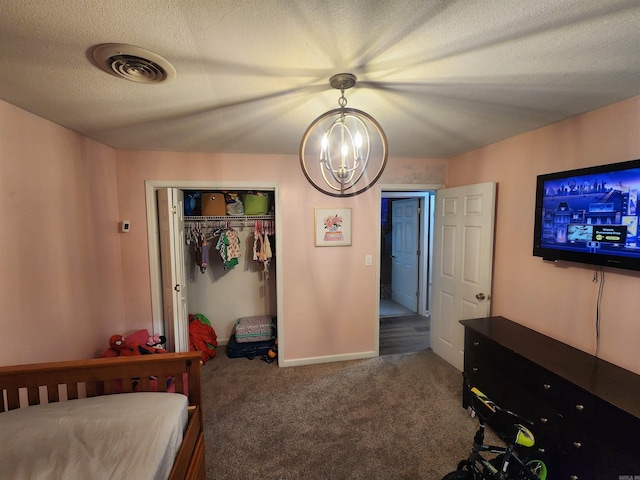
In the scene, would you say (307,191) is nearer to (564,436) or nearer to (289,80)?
(289,80)

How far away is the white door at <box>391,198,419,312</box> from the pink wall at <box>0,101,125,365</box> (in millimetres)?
4152

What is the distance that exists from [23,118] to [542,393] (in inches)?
139

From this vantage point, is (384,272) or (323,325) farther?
(384,272)

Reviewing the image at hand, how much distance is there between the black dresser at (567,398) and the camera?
1.30m

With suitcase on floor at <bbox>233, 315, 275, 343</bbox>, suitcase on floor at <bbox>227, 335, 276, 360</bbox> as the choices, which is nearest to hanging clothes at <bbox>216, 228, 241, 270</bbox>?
suitcase on floor at <bbox>233, 315, 275, 343</bbox>

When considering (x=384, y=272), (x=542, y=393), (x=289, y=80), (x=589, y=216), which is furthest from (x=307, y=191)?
(x=384, y=272)

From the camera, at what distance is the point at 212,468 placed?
1.80 meters

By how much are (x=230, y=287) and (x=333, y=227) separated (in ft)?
5.44

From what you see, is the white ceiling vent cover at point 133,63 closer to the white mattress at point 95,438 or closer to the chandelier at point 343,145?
the chandelier at point 343,145

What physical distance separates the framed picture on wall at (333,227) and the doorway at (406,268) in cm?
117

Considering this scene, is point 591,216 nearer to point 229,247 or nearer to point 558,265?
point 558,265

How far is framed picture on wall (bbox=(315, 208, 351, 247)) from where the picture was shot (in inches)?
119

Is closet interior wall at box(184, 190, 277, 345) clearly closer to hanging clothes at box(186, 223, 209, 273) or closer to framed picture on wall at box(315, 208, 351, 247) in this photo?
hanging clothes at box(186, 223, 209, 273)

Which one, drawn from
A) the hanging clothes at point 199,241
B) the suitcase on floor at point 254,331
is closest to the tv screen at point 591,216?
the suitcase on floor at point 254,331
